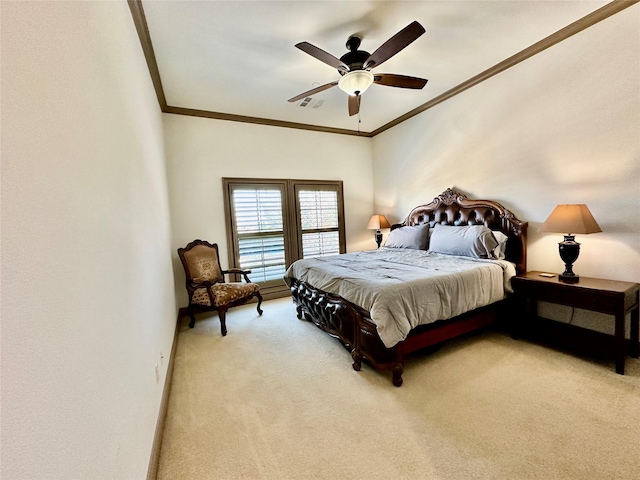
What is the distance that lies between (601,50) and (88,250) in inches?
161

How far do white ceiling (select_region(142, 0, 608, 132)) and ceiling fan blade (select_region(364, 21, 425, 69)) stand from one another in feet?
1.06

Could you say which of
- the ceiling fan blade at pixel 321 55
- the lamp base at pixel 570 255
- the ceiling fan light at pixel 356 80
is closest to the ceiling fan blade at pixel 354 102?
the ceiling fan light at pixel 356 80

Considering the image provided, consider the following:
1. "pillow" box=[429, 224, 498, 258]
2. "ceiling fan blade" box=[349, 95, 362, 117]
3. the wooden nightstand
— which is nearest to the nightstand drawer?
the wooden nightstand

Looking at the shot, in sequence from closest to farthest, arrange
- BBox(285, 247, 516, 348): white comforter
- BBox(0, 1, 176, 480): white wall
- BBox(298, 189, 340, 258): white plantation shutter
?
BBox(0, 1, 176, 480): white wall < BBox(285, 247, 516, 348): white comforter < BBox(298, 189, 340, 258): white plantation shutter

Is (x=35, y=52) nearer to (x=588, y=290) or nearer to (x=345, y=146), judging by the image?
(x=588, y=290)

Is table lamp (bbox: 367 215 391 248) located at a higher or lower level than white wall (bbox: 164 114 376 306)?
lower

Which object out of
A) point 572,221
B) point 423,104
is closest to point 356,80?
point 423,104

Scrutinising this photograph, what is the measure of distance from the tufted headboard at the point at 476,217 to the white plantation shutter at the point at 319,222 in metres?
1.40

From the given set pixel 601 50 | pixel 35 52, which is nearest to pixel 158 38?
pixel 35 52

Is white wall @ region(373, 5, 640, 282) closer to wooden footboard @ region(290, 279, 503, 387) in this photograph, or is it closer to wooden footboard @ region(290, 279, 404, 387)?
wooden footboard @ region(290, 279, 503, 387)

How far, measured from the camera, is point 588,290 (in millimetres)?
2314

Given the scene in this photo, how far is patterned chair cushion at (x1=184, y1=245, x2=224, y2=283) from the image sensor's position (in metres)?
3.77

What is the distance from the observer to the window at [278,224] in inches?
175

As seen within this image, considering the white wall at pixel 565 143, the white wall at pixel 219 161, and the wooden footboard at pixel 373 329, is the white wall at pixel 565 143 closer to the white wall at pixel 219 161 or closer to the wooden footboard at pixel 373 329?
the wooden footboard at pixel 373 329
